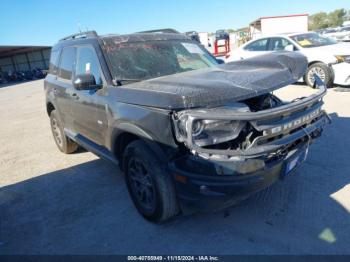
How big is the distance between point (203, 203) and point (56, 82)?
374 cm

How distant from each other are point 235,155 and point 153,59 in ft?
6.65

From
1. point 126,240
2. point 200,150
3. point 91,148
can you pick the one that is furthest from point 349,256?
point 91,148

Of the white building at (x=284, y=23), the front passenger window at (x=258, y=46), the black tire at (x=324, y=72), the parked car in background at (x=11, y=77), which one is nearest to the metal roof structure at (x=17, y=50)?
the parked car in background at (x=11, y=77)

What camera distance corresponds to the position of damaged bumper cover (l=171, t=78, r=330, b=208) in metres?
2.56

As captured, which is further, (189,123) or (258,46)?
(258,46)

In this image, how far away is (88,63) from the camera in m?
4.14

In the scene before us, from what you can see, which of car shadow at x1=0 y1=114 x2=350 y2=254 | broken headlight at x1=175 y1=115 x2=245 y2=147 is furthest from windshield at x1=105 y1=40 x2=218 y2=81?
car shadow at x1=0 y1=114 x2=350 y2=254

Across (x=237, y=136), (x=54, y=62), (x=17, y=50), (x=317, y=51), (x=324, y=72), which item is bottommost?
(x=324, y=72)

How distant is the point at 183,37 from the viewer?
15.9 ft

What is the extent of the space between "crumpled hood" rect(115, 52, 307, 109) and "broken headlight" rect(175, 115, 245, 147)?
0.14 metres

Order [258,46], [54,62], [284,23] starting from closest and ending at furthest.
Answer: [54,62] < [258,46] < [284,23]

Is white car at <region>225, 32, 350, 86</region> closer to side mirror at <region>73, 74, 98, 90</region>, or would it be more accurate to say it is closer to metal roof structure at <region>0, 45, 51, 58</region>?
side mirror at <region>73, 74, 98, 90</region>

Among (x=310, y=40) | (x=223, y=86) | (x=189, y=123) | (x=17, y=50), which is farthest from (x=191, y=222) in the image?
(x=17, y=50)

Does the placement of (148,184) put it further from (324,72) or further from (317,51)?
(317,51)
